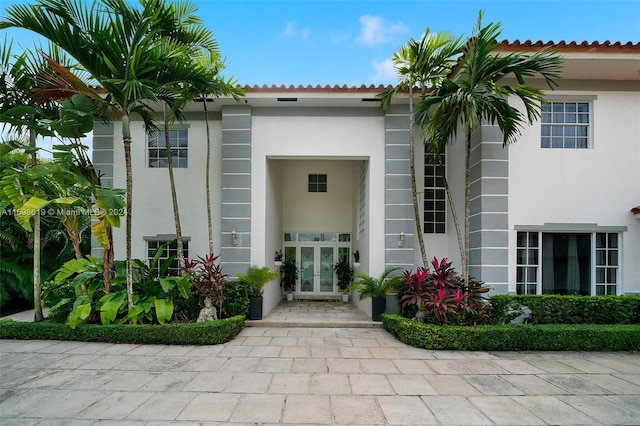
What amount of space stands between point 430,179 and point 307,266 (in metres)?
5.70

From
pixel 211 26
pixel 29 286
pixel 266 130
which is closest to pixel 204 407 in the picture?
pixel 266 130

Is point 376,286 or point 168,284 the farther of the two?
point 376,286

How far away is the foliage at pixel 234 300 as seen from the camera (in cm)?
860

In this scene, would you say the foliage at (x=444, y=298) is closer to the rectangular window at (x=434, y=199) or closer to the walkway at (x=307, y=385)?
the walkway at (x=307, y=385)

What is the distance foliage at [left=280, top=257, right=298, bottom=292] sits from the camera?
12633 millimetres

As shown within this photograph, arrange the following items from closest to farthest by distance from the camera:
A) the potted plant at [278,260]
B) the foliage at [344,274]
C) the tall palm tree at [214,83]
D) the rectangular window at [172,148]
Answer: the tall palm tree at [214,83], the rectangular window at [172,148], the potted plant at [278,260], the foliage at [344,274]

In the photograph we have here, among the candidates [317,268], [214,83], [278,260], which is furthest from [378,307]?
[214,83]

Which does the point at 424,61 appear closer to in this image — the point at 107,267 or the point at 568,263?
the point at 568,263

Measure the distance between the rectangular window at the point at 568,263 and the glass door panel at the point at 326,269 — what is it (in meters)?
6.53

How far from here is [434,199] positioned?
10.1 m

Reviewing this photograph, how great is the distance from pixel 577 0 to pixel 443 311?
7.71m

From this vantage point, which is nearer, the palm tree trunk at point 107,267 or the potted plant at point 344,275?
the palm tree trunk at point 107,267

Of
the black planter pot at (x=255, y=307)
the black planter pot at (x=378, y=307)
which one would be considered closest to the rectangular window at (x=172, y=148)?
the black planter pot at (x=255, y=307)

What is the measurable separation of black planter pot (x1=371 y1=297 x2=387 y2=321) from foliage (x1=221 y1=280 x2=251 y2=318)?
326cm
